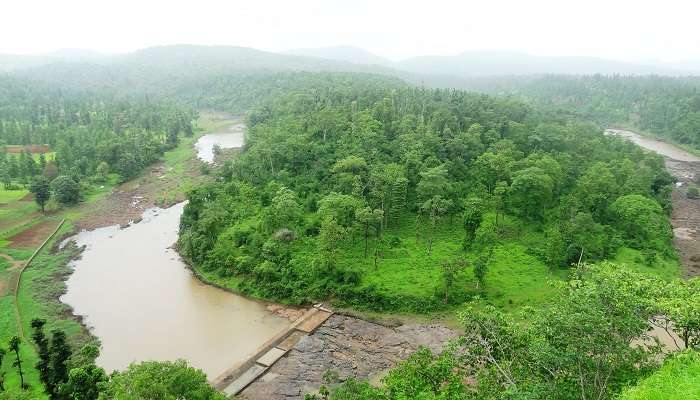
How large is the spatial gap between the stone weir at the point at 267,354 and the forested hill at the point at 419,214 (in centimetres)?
229

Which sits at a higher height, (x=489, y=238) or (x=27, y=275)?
(x=489, y=238)

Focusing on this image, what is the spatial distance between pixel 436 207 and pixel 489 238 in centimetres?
504

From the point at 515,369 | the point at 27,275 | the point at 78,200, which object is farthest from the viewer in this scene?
the point at 78,200

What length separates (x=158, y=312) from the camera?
3319 centimetres

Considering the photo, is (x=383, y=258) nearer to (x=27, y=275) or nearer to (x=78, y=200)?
(x=27, y=275)

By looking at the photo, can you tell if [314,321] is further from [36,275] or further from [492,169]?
[36,275]

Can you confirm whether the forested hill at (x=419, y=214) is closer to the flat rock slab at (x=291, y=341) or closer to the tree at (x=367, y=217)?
the tree at (x=367, y=217)

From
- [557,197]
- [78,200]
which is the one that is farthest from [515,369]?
[78,200]

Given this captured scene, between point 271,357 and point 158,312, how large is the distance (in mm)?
10859

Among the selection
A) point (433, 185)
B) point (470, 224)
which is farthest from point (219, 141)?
point (470, 224)

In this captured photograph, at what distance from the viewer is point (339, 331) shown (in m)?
29.8

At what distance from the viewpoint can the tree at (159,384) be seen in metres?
15.7

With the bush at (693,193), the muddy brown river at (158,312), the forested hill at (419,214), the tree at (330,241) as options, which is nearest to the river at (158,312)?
the muddy brown river at (158,312)

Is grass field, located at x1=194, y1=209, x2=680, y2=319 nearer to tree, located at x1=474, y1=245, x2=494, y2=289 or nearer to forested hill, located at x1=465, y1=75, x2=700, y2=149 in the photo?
tree, located at x1=474, y1=245, x2=494, y2=289
